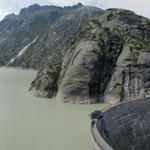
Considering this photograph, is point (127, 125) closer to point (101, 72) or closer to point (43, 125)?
point (43, 125)

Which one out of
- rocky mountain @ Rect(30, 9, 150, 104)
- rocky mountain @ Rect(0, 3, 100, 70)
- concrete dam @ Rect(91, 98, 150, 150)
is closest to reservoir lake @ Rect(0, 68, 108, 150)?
rocky mountain @ Rect(30, 9, 150, 104)

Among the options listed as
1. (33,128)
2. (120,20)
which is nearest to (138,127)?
(33,128)

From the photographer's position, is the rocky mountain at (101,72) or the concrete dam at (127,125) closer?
the concrete dam at (127,125)

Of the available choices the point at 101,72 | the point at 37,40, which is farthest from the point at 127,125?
the point at 37,40

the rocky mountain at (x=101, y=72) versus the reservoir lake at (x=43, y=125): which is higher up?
the rocky mountain at (x=101, y=72)

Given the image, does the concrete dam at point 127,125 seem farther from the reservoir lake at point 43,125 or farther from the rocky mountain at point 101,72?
the rocky mountain at point 101,72

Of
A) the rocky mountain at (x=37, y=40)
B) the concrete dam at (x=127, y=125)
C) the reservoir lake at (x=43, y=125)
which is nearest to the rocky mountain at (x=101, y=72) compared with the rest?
the reservoir lake at (x=43, y=125)
